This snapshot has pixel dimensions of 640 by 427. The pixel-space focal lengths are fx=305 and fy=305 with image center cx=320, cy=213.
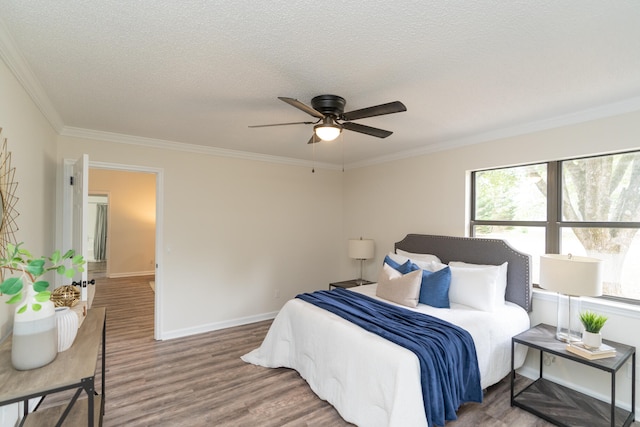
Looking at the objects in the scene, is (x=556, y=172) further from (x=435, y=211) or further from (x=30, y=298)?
(x=30, y=298)

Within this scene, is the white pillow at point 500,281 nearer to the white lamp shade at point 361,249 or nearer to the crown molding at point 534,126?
the crown molding at point 534,126

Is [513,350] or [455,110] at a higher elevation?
[455,110]

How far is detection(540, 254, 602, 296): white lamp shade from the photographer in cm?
236

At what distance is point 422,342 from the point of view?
2.20 metres

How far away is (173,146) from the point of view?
3.96 meters

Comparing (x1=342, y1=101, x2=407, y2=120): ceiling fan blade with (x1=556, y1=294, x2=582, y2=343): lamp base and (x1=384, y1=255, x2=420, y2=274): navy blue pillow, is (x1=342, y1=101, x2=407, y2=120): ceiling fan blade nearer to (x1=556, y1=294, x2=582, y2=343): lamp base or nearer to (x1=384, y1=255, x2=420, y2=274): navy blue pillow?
(x1=384, y1=255, x2=420, y2=274): navy blue pillow

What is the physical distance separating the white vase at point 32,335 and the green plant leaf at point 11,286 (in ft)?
0.61

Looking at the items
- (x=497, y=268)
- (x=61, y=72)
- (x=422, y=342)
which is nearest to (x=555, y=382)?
(x=497, y=268)

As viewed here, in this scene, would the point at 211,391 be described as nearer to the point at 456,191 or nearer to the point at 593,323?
the point at 593,323

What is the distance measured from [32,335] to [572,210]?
4187mm

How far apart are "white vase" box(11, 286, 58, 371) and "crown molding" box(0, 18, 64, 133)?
4.39 feet

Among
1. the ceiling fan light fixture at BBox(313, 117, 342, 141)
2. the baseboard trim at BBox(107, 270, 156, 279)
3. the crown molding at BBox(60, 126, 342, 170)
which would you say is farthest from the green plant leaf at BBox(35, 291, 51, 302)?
the baseboard trim at BBox(107, 270, 156, 279)

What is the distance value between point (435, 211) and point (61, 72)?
3.94m

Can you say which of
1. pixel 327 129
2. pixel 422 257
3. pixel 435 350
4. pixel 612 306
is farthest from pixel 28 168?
pixel 612 306
